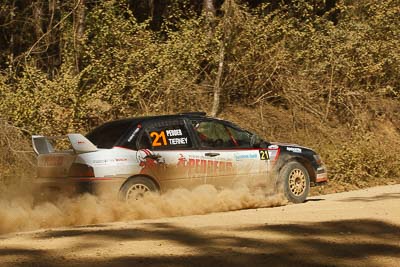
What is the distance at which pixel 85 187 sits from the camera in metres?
10.3

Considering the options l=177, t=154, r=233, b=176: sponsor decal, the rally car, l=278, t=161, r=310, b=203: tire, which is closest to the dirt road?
the rally car

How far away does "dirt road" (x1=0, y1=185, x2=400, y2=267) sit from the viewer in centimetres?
650

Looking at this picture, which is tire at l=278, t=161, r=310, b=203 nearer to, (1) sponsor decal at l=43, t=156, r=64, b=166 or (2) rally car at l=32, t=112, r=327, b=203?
(2) rally car at l=32, t=112, r=327, b=203

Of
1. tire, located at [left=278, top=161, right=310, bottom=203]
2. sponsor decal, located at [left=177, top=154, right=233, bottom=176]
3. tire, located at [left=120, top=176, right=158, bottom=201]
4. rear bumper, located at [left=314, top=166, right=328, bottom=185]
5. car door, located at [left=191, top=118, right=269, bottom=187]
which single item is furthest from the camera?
rear bumper, located at [left=314, top=166, right=328, bottom=185]

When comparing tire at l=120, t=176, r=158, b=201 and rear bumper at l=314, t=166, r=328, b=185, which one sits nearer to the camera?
tire at l=120, t=176, r=158, b=201

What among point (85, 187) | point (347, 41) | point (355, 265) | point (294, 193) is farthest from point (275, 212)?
point (347, 41)

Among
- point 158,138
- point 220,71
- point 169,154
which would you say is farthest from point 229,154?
point 220,71

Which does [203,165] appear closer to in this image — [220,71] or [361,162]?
[361,162]

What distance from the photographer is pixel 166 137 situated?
36.4 feet

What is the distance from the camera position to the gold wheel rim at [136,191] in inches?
416

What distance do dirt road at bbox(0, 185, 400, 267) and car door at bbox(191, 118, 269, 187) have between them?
1403mm

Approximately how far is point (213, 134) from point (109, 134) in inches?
69.3

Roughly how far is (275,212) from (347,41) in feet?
38.5

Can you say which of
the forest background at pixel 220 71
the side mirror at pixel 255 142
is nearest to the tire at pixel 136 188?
the side mirror at pixel 255 142
